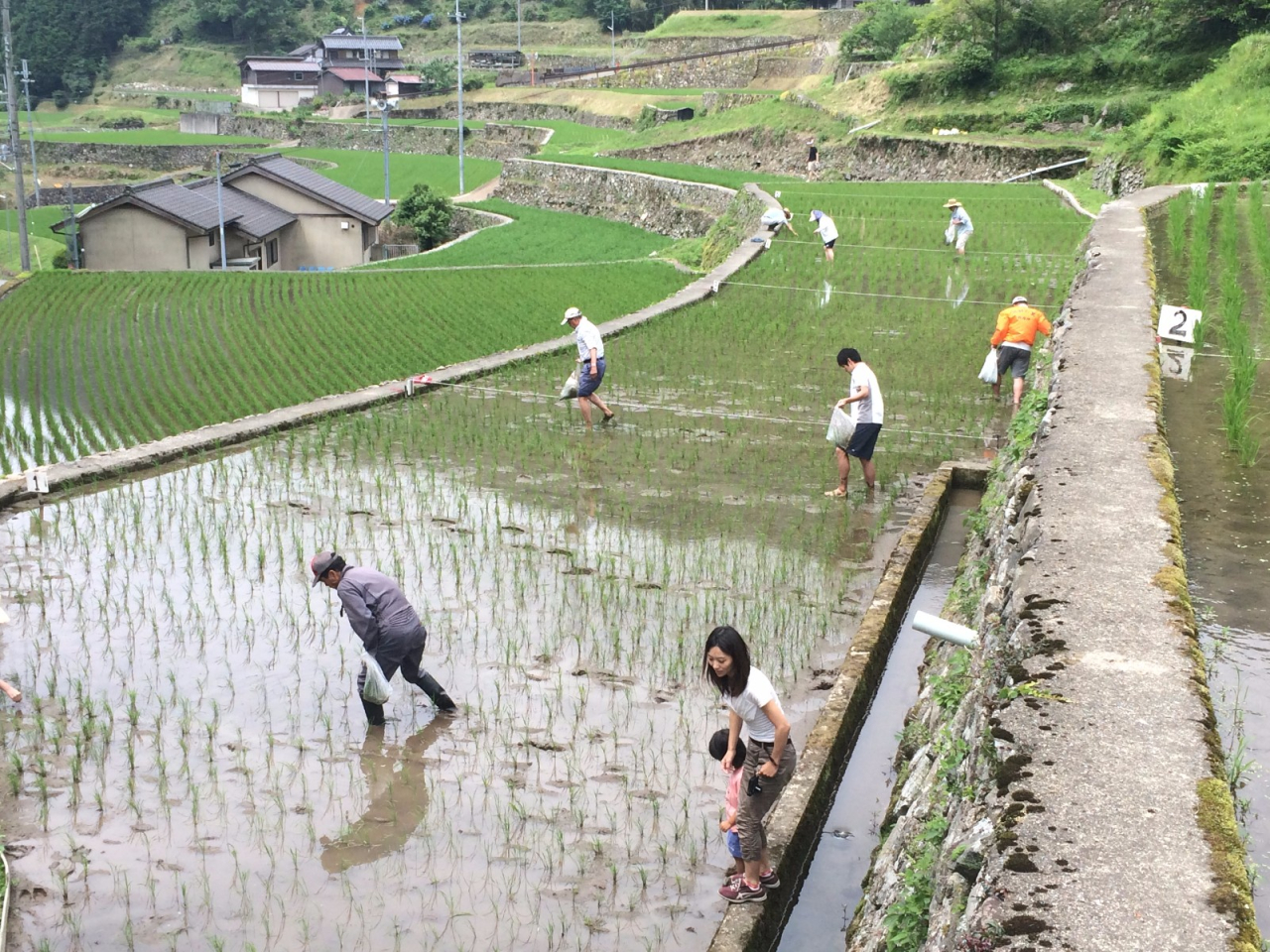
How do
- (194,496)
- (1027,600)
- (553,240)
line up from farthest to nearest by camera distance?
1. (553,240)
2. (194,496)
3. (1027,600)

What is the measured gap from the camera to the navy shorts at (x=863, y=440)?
405 inches

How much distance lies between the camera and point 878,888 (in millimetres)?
5020

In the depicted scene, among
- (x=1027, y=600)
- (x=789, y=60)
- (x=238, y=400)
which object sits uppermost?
(x=789, y=60)

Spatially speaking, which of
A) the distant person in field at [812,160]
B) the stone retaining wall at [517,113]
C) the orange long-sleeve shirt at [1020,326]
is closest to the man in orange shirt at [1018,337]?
the orange long-sleeve shirt at [1020,326]

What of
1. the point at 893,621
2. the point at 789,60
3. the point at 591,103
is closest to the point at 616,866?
the point at 893,621

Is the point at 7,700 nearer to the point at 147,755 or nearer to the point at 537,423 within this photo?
the point at 147,755

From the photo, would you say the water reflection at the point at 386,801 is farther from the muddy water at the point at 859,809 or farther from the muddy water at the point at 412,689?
the muddy water at the point at 859,809

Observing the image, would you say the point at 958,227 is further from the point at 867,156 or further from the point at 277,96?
the point at 277,96

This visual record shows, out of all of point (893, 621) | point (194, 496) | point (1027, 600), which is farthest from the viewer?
point (194, 496)

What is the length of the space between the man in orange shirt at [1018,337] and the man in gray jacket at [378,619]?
286 inches

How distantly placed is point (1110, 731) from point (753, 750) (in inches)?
66.8

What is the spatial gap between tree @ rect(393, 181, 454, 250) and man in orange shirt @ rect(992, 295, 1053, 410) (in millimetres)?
32010

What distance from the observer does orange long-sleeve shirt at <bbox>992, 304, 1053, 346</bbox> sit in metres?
12.4

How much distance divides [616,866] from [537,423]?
780 centimetres
